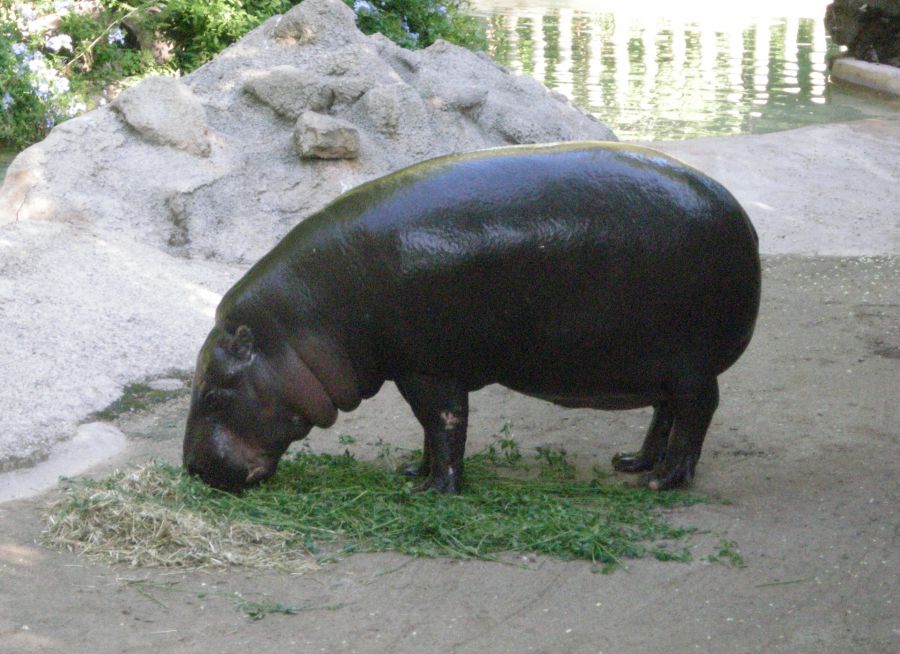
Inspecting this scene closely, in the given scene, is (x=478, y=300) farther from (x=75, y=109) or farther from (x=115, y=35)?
(x=115, y=35)

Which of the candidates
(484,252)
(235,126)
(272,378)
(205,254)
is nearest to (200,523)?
(272,378)

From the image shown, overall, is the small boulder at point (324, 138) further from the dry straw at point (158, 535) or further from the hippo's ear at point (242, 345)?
the dry straw at point (158, 535)

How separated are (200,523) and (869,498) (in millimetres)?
2576

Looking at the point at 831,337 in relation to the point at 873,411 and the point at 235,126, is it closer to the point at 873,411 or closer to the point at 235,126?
the point at 873,411

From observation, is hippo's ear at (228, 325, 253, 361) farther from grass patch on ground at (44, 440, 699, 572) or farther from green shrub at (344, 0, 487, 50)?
green shrub at (344, 0, 487, 50)

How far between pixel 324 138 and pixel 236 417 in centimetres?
447

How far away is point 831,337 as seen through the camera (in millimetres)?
7508

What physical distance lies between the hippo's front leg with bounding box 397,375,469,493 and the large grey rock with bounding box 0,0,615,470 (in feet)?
6.46

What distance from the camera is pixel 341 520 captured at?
4738mm

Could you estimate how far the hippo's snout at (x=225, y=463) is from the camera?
4906 mm

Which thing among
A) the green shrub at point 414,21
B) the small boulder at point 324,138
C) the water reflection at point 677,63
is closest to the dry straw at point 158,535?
the small boulder at point 324,138

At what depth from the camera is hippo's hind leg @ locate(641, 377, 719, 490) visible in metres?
5.00

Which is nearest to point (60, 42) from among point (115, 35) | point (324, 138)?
point (115, 35)

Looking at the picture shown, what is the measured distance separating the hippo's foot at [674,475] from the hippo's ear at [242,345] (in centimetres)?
171
